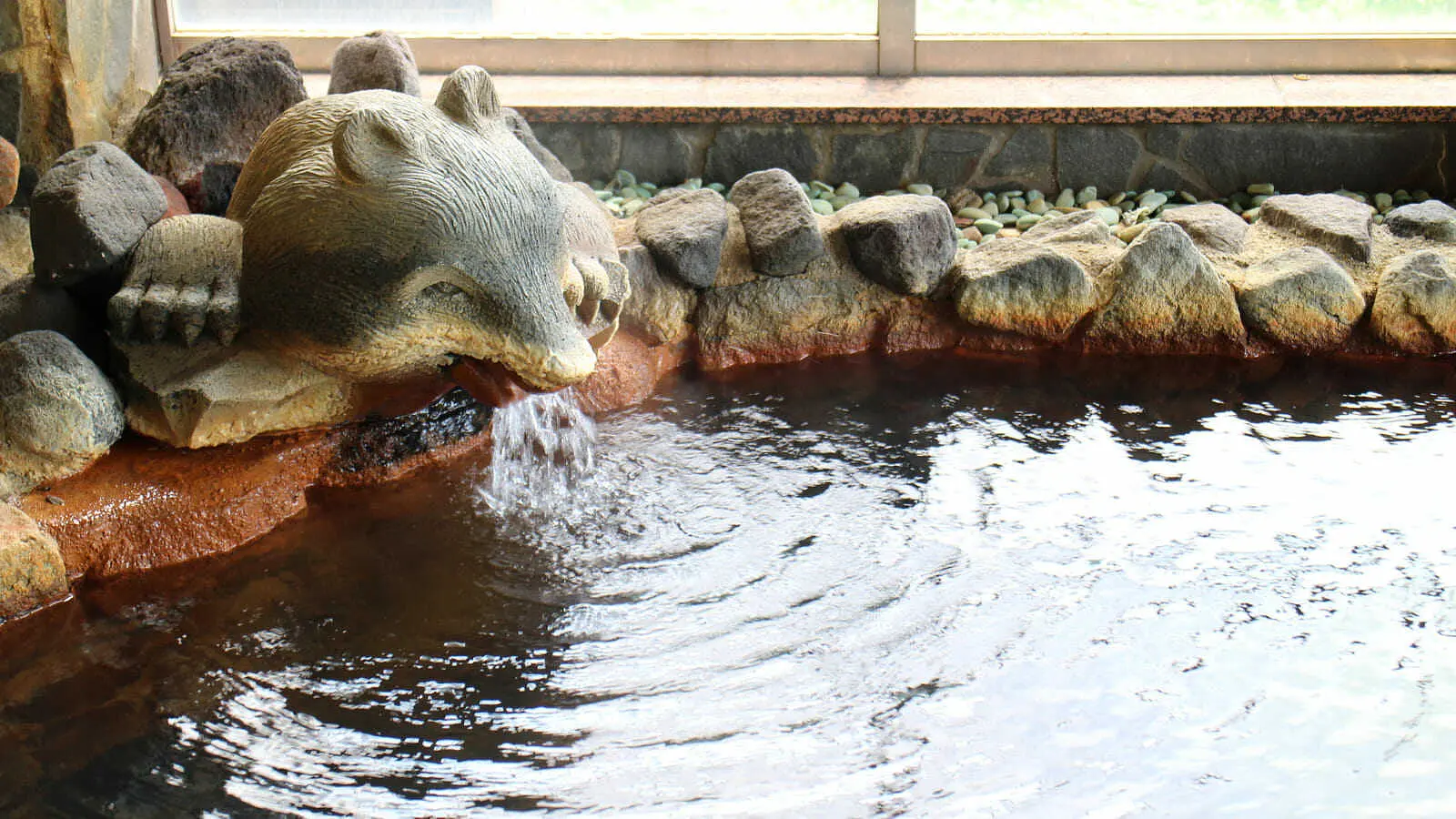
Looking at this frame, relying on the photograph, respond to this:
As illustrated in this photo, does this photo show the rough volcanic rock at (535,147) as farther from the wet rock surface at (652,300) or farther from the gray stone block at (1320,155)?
the gray stone block at (1320,155)

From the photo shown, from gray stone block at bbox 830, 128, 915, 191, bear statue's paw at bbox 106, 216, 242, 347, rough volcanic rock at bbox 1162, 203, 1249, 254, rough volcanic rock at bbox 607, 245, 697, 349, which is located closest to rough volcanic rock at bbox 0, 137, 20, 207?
bear statue's paw at bbox 106, 216, 242, 347

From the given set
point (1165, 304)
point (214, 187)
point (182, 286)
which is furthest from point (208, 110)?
point (1165, 304)

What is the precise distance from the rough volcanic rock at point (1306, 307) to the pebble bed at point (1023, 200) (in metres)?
1.04

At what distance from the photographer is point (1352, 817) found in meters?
2.14

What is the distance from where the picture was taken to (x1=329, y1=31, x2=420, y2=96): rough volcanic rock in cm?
397

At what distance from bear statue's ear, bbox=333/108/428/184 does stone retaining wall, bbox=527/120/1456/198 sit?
9.74 ft

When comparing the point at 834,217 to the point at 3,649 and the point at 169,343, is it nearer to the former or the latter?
the point at 169,343

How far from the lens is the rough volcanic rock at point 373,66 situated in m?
3.97

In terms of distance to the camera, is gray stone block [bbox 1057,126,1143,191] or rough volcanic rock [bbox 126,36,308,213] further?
gray stone block [bbox 1057,126,1143,191]

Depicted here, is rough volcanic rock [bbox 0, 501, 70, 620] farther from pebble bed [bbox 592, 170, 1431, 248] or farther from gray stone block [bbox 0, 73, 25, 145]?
pebble bed [bbox 592, 170, 1431, 248]

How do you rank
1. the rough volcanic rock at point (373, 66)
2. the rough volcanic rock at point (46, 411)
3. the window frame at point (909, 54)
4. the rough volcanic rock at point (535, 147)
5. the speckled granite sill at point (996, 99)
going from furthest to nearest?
the window frame at point (909, 54) < the speckled granite sill at point (996, 99) < the rough volcanic rock at point (535, 147) < the rough volcanic rock at point (373, 66) < the rough volcanic rock at point (46, 411)

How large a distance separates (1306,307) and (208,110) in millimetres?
3447

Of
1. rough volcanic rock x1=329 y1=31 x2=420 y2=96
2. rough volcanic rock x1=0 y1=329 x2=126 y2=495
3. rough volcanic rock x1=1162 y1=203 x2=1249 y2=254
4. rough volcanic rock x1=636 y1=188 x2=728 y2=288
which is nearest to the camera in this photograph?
rough volcanic rock x1=0 y1=329 x2=126 y2=495

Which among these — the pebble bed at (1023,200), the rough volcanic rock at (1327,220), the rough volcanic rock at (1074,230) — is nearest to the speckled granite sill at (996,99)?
the pebble bed at (1023,200)
